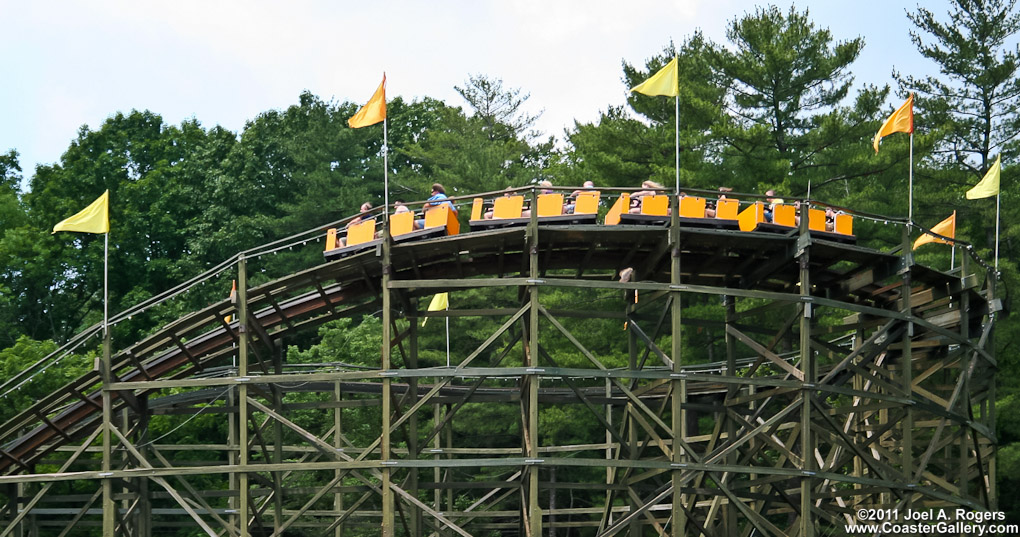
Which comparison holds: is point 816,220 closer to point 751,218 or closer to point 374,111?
point 751,218

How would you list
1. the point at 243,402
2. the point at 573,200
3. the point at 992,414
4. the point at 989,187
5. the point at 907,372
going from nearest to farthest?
the point at 243,402, the point at 573,200, the point at 907,372, the point at 992,414, the point at 989,187

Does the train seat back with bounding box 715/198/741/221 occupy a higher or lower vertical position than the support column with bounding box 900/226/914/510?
higher

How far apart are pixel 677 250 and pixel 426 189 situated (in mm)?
29052

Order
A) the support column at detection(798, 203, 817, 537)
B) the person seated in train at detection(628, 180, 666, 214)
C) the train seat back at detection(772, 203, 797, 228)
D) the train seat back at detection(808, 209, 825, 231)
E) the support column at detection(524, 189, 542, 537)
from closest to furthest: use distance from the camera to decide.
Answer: the support column at detection(524, 189, 542, 537) → the support column at detection(798, 203, 817, 537) → the person seated in train at detection(628, 180, 666, 214) → the train seat back at detection(772, 203, 797, 228) → the train seat back at detection(808, 209, 825, 231)

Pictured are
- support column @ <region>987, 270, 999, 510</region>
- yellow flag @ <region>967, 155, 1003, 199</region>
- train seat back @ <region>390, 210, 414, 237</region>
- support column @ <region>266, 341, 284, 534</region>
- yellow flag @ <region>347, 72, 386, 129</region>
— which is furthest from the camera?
yellow flag @ <region>967, 155, 1003, 199</region>

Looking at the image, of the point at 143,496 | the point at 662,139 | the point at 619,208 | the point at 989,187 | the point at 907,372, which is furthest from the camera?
the point at 662,139

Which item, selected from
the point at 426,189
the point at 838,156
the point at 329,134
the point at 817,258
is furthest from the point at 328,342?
the point at 817,258

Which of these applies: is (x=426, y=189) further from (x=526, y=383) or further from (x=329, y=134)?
(x=526, y=383)

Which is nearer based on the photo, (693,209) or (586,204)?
(586,204)

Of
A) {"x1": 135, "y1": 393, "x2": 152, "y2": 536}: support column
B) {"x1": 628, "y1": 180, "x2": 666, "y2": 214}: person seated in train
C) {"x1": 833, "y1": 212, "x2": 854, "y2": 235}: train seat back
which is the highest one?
{"x1": 628, "y1": 180, "x2": 666, "y2": 214}: person seated in train

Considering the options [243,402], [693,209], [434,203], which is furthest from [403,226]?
[693,209]

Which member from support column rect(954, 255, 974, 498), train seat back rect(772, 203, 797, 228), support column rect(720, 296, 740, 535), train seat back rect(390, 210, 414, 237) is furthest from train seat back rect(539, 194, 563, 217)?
support column rect(954, 255, 974, 498)

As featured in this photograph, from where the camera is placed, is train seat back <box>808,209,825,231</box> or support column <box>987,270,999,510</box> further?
support column <box>987,270,999,510</box>

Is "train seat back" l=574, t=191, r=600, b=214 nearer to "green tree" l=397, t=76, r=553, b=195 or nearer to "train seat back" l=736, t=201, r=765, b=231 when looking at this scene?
"train seat back" l=736, t=201, r=765, b=231
